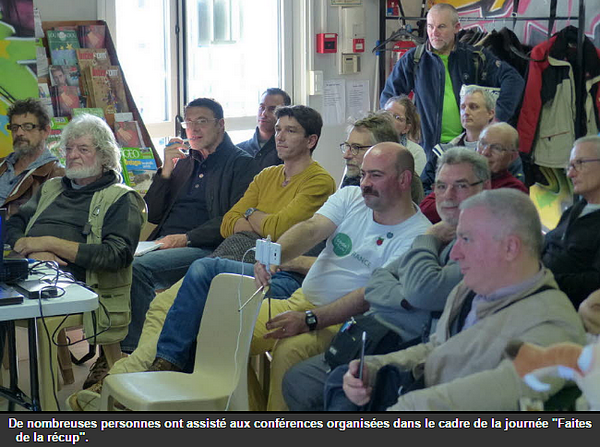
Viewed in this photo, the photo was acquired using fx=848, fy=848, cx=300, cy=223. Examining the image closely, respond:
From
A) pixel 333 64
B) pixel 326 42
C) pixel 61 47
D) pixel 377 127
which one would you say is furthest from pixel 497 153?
pixel 333 64

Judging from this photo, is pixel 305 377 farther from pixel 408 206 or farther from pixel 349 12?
pixel 349 12

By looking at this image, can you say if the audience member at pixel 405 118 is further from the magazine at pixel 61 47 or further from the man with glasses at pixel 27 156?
the magazine at pixel 61 47

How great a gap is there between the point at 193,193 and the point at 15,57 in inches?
57.3

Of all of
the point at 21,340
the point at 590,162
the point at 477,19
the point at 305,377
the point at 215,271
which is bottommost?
the point at 21,340

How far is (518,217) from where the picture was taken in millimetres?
2047

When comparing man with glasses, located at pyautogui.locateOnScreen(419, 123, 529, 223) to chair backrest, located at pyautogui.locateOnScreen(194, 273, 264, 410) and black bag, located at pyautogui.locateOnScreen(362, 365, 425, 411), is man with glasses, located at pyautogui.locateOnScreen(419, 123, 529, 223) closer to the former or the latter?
chair backrest, located at pyautogui.locateOnScreen(194, 273, 264, 410)

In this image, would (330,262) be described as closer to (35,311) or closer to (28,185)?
(35,311)

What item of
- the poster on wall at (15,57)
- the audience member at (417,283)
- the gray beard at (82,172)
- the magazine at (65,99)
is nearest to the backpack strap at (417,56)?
the magazine at (65,99)

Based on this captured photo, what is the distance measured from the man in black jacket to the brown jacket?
54 centimetres

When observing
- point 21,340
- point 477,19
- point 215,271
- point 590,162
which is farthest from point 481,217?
point 477,19

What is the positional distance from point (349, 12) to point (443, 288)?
4.65m

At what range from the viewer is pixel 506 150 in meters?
3.48

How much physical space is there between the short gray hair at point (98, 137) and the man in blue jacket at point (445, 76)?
234 cm

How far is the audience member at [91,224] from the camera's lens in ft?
11.1
